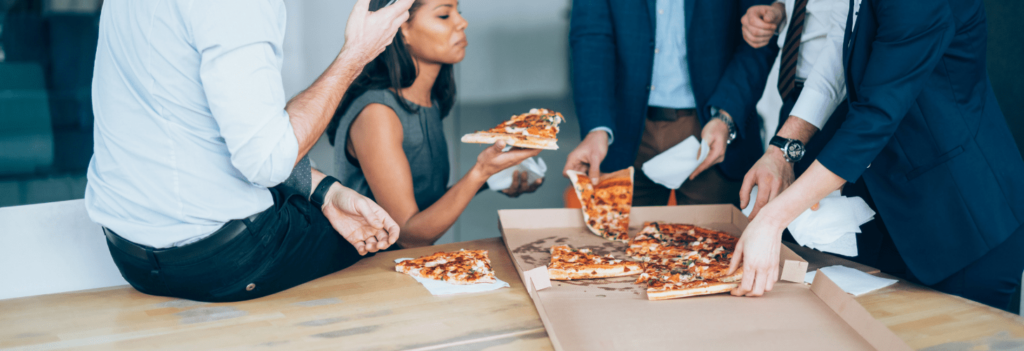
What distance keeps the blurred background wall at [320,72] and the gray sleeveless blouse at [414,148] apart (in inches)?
40.1

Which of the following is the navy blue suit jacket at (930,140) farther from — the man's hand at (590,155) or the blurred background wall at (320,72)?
the blurred background wall at (320,72)

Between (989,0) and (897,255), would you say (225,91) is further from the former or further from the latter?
(989,0)

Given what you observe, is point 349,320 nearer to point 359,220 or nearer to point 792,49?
point 359,220

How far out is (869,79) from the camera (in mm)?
1500

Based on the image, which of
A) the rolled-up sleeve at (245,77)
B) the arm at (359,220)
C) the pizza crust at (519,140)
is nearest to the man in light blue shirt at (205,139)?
the rolled-up sleeve at (245,77)

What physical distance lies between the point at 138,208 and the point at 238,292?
11.7 inches

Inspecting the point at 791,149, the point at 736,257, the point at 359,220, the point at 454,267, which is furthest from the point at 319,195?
the point at 791,149

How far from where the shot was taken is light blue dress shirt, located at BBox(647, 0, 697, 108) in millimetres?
2676

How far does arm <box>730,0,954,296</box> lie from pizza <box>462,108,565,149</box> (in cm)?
74

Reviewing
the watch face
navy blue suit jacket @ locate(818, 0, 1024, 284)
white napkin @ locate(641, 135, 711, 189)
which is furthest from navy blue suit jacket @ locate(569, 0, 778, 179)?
navy blue suit jacket @ locate(818, 0, 1024, 284)

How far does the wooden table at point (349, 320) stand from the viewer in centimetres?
126

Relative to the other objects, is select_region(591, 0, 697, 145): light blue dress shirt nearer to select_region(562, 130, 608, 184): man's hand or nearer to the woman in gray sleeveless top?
select_region(562, 130, 608, 184): man's hand

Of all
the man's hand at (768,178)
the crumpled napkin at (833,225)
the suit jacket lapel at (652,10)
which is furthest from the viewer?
the suit jacket lapel at (652,10)

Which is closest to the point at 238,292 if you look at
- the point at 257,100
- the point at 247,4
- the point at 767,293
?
the point at 257,100
